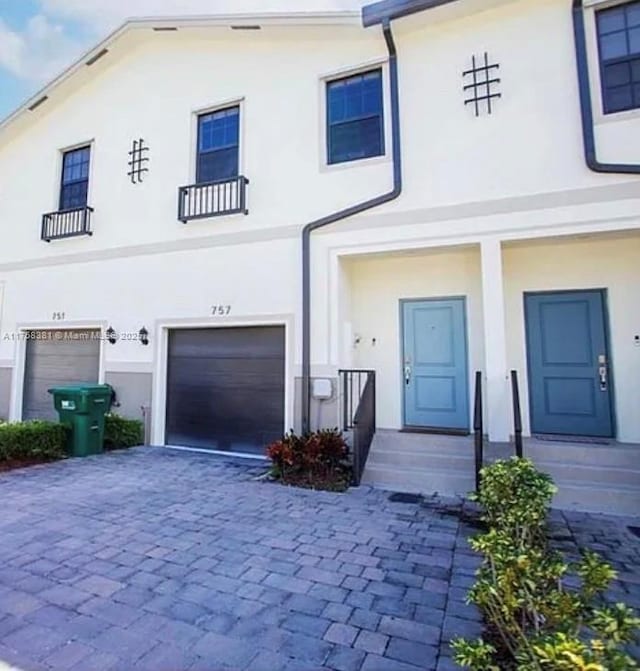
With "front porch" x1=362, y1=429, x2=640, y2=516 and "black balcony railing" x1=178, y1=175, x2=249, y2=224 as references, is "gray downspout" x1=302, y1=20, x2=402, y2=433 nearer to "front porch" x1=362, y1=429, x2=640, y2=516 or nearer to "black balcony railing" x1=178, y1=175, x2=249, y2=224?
"front porch" x1=362, y1=429, x2=640, y2=516

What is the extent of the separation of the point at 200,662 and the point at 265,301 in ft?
17.1

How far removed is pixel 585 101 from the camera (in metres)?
Answer: 5.30

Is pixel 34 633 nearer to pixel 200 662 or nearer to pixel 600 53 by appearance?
pixel 200 662

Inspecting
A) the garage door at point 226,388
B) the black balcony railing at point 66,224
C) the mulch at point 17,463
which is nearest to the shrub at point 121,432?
the garage door at point 226,388

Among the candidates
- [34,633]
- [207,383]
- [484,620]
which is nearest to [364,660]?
[484,620]

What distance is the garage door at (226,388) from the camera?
7055 millimetres

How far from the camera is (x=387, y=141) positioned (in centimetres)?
632

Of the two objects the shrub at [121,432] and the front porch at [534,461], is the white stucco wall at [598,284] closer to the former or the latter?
the front porch at [534,461]

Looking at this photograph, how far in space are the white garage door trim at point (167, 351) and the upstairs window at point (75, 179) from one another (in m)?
3.43

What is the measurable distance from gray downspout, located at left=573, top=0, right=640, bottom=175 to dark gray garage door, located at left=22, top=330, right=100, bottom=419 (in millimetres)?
8284

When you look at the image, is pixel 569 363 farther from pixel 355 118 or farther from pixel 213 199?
pixel 213 199

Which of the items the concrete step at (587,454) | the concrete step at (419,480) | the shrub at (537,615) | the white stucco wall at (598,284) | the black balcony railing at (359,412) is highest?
the white stucco wall at (598,284)

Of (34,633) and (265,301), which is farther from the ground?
(265,301)

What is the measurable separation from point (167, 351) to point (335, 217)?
149 inches
